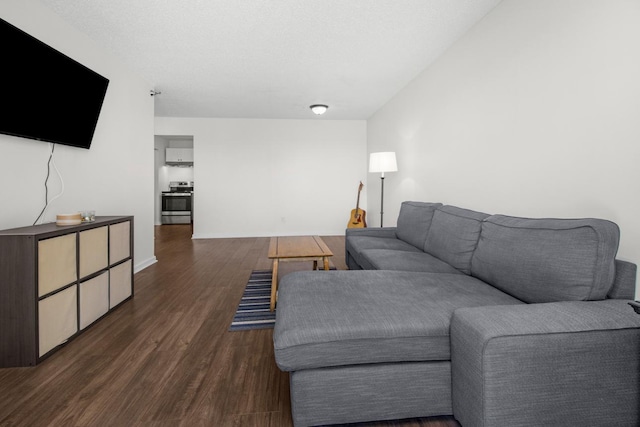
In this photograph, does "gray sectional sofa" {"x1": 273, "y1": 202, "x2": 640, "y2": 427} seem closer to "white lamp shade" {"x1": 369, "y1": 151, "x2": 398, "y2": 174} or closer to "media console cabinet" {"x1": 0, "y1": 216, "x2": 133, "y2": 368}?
"media console cabinet" {"x1": 0, "y1": 216, "x2": 133, "y2": 368}

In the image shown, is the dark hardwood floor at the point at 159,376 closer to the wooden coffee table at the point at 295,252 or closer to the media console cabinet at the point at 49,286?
the media console cabinet at the point at 49,286

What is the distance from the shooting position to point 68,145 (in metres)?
2.64

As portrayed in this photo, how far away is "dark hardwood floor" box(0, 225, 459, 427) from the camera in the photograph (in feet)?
4.56

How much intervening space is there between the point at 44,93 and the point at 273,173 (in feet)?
14.5

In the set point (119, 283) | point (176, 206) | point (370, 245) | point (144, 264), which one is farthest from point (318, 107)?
point (176, 206)


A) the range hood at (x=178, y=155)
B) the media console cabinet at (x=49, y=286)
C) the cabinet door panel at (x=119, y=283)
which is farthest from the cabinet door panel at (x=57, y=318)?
the range hood at (x=178, y=155)

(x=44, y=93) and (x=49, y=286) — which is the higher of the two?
(x=44, y=93)

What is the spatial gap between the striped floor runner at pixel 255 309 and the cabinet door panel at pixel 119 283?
1.04 m

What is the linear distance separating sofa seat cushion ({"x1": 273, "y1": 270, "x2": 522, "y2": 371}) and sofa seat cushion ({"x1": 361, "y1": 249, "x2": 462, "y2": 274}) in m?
0.51

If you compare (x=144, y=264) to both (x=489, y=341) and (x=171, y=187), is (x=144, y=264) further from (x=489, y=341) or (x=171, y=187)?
(x=171, y=187)

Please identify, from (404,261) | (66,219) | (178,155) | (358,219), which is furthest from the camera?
(178,155)

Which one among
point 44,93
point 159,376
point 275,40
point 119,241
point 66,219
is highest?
point 275,40

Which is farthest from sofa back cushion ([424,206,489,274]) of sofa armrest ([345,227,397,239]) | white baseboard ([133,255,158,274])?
white baseboard ([133,255,158,274])

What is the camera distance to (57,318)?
1990 millimetres
